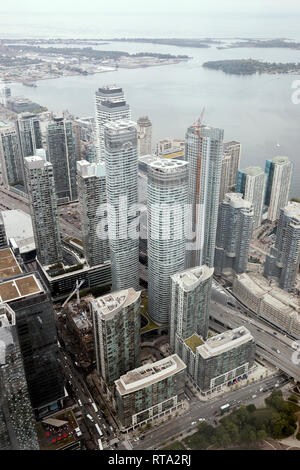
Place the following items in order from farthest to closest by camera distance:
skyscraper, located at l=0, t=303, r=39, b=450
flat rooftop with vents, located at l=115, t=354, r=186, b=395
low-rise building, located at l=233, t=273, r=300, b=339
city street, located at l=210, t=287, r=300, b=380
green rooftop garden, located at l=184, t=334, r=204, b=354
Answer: low-rise building, located at l=233, t=273, r=300, b=339 < city street, located at l=210, t=287, r=300, b=380 < green rooftop garden, located at l=184, t=334, r=204, b=354 < flat rooftop with vents, located at l=115, t=354, r=186, b=395 < skyscraper, located at l=0, t=303, r=39, b=450

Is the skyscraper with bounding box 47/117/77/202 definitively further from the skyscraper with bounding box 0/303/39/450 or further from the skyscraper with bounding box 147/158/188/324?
the skyscraper with bounding box 0/303/39/450

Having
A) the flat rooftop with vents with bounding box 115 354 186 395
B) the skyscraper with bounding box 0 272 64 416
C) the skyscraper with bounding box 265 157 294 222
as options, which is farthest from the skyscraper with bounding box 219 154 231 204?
the skyscraper with bounding box 0 272 64 416

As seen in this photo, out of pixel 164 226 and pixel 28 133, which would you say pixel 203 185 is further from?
pixel 28 133

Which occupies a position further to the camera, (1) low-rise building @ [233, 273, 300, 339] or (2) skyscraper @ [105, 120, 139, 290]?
(1) low-rise building @ [233, 273, 300, 339]

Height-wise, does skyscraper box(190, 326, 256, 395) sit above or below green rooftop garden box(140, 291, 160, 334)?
above

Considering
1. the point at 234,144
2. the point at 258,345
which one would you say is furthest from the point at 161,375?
the point at 234,144

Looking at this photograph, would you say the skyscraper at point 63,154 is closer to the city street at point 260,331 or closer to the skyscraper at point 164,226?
the skyscraper at point 164,226
